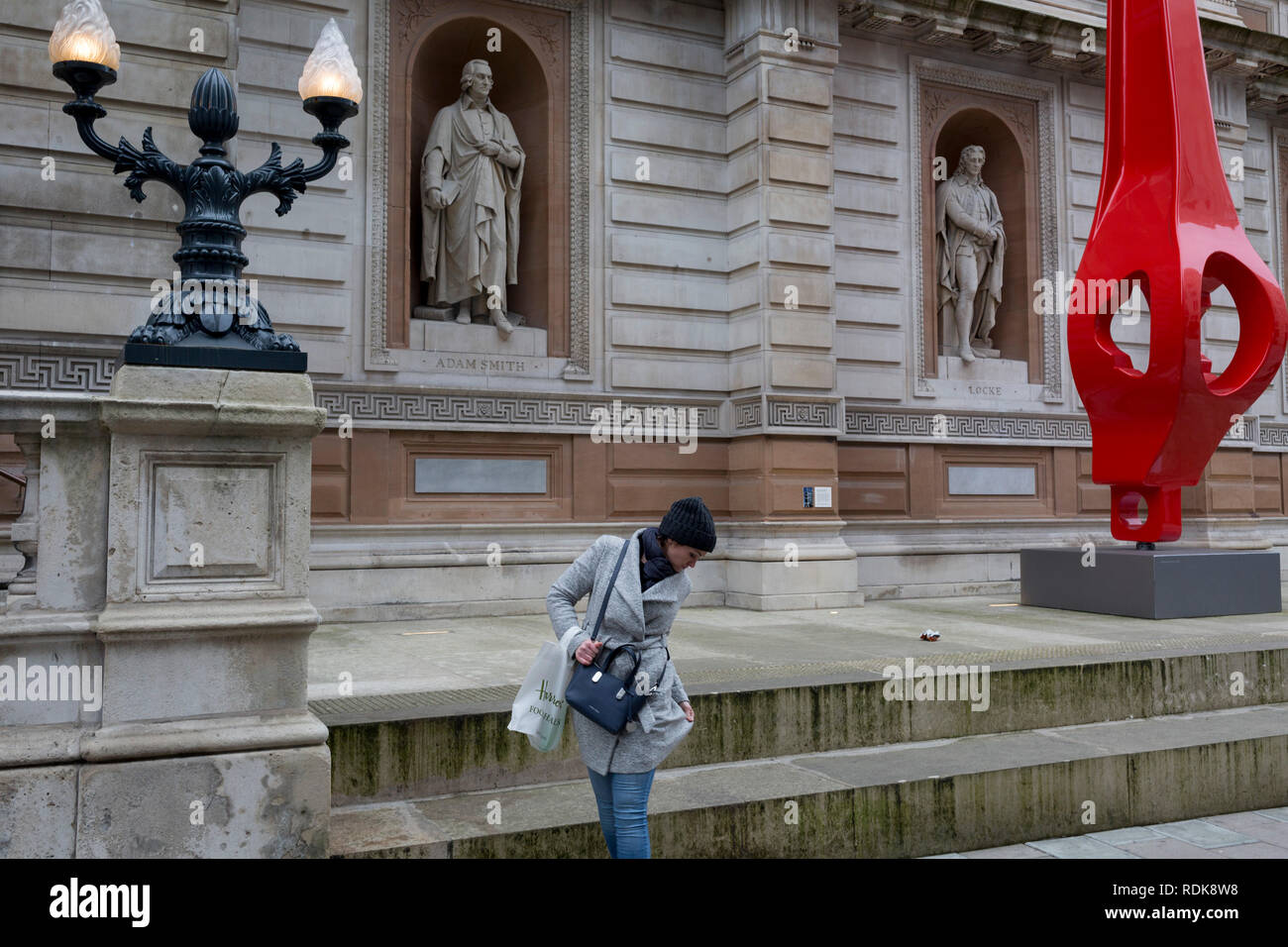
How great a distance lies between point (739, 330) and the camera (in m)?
14.1

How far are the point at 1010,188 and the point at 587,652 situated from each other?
14.8 m

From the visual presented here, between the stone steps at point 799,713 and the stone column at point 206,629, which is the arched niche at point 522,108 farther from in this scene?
the stone column at point 206,629

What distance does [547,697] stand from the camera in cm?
471

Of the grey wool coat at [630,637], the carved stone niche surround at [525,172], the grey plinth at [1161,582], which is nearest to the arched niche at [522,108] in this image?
the carved stone niche surround at [525,172]

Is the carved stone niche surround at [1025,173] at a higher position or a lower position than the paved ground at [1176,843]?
higher

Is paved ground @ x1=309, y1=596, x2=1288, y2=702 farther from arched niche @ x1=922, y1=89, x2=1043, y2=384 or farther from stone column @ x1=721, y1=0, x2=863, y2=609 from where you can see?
arched niche @ x1=922, y1=89, x2=1043, y2=384

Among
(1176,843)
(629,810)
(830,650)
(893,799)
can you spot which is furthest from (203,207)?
(1176,843)

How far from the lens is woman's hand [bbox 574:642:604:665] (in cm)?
459

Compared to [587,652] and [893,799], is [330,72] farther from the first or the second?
[893,799]

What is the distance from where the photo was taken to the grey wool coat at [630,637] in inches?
185

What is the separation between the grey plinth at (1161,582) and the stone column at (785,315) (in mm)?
2620

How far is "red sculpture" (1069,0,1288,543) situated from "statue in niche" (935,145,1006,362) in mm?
4406

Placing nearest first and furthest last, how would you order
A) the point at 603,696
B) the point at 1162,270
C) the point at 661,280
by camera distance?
the point at 603,696
the point at 1162,270
the point at 661,280

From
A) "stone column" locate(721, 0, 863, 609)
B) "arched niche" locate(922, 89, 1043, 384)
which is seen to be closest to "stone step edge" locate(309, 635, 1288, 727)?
"stone column" locate(721, 0, 863, 609)
